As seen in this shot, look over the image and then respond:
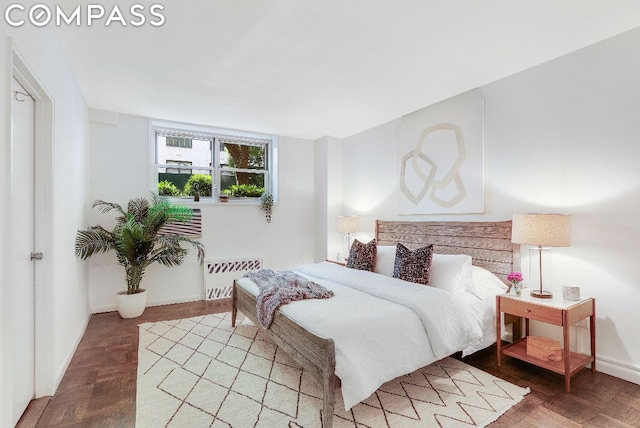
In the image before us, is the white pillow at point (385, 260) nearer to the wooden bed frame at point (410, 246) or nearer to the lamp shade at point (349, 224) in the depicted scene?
the wooden bed frame at point (410, 246)

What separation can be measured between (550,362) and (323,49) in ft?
9.85

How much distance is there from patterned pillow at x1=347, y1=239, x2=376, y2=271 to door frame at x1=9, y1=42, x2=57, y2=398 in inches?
108

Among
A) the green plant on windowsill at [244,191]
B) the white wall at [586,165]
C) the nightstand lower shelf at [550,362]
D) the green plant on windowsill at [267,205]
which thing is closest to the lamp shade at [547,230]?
the white wall at [586,165]

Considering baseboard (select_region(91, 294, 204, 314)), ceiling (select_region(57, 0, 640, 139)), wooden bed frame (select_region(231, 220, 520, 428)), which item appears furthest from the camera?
baseboard (select_region(91, 294, 204, 314))

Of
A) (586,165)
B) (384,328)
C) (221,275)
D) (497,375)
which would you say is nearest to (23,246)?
(384,328)

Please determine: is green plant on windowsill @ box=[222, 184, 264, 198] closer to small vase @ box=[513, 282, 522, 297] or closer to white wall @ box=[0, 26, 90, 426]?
white wall @ box=[0, 26, 90, 426]

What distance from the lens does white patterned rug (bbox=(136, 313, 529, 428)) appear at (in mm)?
1882

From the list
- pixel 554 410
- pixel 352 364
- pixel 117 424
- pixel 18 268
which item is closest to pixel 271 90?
pixel 18 268

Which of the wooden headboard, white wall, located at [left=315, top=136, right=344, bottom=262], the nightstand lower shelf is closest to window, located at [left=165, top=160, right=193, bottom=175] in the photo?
white wall, located at [left=315, top=136, right=344, bottom=262]

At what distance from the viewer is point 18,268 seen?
189 cm

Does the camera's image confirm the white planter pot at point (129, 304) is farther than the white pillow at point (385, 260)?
Yes

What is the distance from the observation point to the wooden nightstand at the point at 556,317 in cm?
220

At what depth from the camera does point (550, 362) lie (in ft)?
7.63

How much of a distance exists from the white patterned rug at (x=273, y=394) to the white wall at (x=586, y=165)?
108cm
